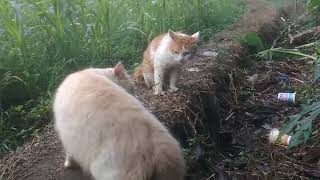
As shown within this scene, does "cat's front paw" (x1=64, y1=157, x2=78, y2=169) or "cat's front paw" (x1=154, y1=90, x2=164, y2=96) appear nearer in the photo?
"cat's front paw" (x1=64, y1=157, x2=78, y2=169)

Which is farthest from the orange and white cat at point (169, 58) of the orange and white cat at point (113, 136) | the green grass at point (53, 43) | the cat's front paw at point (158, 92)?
the orange and white cat at point (113, 136)

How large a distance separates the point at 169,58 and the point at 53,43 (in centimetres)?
110

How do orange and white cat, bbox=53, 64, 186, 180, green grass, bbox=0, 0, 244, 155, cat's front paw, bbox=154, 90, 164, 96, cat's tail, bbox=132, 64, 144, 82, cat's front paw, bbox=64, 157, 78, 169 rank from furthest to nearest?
cat's tail, bbox=132, 64, 144, 82 → cat's front paw, bbox=154, 90, 164, 96 → green grass, bbox=0, 0, 244, 155 → cat's front paw, bbox=64, 157, 78, 169 → orange and white cat, bbox=53, 64, 186, 180

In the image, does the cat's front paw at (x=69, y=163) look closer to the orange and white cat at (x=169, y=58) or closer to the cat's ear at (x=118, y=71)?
the cat's ear at (x=118, y=71)

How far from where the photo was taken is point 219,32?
6.37 m

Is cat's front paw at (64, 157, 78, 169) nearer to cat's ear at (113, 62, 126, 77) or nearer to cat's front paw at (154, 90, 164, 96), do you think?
cat's ear at (113, 62, 126, 77)

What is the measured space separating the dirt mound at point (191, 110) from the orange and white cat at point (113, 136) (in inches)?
19.4

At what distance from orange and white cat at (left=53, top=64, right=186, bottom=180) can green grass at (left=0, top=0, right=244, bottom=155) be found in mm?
1201

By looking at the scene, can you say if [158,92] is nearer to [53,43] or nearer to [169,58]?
[169,58]

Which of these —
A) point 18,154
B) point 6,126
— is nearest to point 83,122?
point 18,154

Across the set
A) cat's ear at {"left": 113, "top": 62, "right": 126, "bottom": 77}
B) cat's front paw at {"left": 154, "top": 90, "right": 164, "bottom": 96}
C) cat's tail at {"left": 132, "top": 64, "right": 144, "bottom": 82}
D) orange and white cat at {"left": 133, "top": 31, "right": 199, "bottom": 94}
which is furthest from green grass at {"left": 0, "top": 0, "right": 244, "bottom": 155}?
cat's ear at {"left": 113, "top": 62, "right": 126, "bottom": 77}

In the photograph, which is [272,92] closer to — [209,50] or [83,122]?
[209,50]

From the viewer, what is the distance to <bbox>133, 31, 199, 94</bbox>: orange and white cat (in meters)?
4.50

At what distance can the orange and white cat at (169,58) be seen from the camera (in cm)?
450
